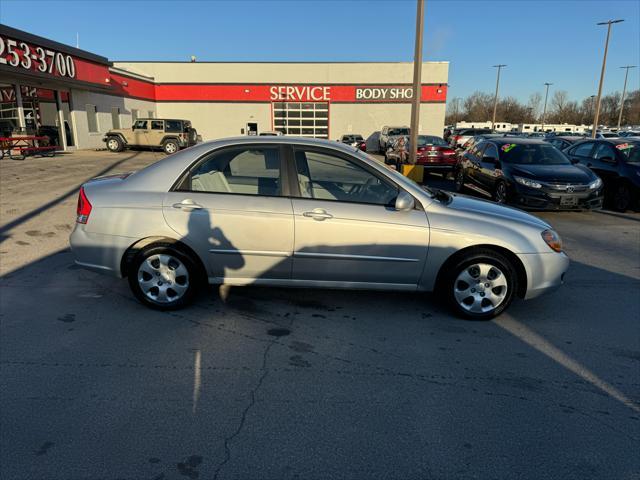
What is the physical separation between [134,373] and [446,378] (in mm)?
2247

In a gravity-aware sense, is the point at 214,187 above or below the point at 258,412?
above

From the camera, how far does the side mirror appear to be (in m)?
3.80

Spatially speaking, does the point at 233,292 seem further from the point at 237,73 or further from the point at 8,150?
the point at 237,73

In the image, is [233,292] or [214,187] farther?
[233,292]

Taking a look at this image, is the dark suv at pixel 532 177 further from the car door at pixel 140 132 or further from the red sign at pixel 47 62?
the car door at pixel 140 132

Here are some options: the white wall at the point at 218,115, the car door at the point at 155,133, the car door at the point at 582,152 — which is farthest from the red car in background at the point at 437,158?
the white wall at the point at 218,115

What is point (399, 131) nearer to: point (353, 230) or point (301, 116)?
point (301, 116)

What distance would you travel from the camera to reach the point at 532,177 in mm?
8750

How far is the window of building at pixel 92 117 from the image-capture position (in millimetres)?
25547

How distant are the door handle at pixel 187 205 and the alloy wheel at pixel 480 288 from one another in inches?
97.2

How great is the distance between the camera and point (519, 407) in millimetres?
2828

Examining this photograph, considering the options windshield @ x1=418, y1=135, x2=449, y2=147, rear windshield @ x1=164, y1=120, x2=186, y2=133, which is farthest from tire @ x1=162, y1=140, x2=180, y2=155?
windshield @ x1=418, y1=135, x2=449, y2=147

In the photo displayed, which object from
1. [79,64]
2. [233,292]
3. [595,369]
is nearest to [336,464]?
[595,369]

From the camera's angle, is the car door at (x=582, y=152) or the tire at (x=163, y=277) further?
the car door at (x=582, y=152)
